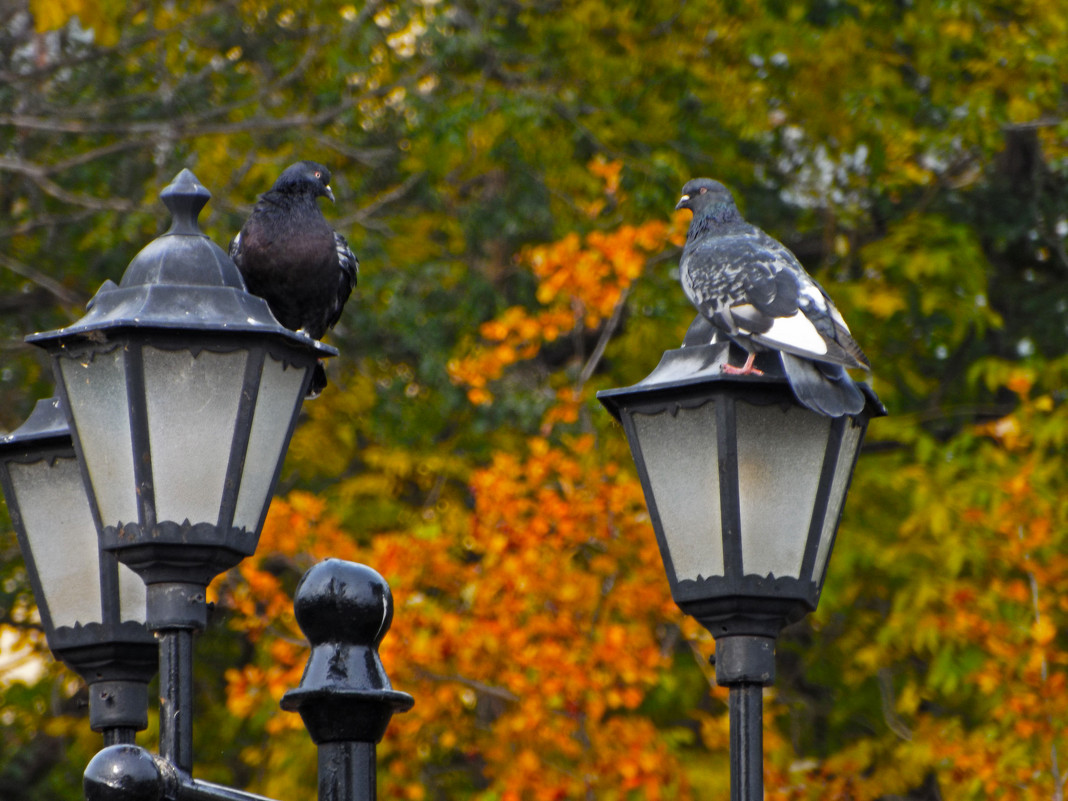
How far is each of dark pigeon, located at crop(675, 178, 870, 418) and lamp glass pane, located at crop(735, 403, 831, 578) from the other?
85 millimetres

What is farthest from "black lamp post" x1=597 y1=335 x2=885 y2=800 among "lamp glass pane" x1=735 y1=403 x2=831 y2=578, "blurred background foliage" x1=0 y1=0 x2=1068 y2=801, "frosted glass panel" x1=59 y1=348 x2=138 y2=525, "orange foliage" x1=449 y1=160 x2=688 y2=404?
"orange foliage" x1=449 y1=160 x2=688 y2=404

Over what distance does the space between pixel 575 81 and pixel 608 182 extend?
1378 millimetres

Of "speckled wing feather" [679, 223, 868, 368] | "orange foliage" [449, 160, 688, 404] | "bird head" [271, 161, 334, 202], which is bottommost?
"speckled wing feather" [679, 223, 868, 368]

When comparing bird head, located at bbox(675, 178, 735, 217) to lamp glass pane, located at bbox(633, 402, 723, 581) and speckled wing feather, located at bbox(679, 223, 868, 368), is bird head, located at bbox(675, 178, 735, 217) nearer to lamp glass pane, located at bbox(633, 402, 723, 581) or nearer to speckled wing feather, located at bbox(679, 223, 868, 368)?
speckled wing feather, located at bbox(679, 223, 868, 368)

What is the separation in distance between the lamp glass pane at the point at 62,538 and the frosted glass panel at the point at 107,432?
2.13 ft

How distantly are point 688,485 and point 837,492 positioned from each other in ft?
1.08

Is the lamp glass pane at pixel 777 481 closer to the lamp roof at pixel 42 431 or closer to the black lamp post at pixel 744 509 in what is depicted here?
the black lamp post at pixel 744 509

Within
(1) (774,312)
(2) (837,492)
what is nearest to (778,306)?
(1) (774,312)

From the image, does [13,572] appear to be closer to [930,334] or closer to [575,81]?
[575,81]

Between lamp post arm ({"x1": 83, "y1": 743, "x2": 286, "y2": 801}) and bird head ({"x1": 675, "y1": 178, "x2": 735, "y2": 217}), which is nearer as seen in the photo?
lamp post arm ({"x1": 83, "y1": 743, "x2": 286, "y2": 801})

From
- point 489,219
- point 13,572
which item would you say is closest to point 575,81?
point 489,219

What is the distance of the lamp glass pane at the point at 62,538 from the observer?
3680 mm

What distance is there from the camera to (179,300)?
3.09 m

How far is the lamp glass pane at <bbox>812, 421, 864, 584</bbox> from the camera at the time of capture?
3.38 metres
